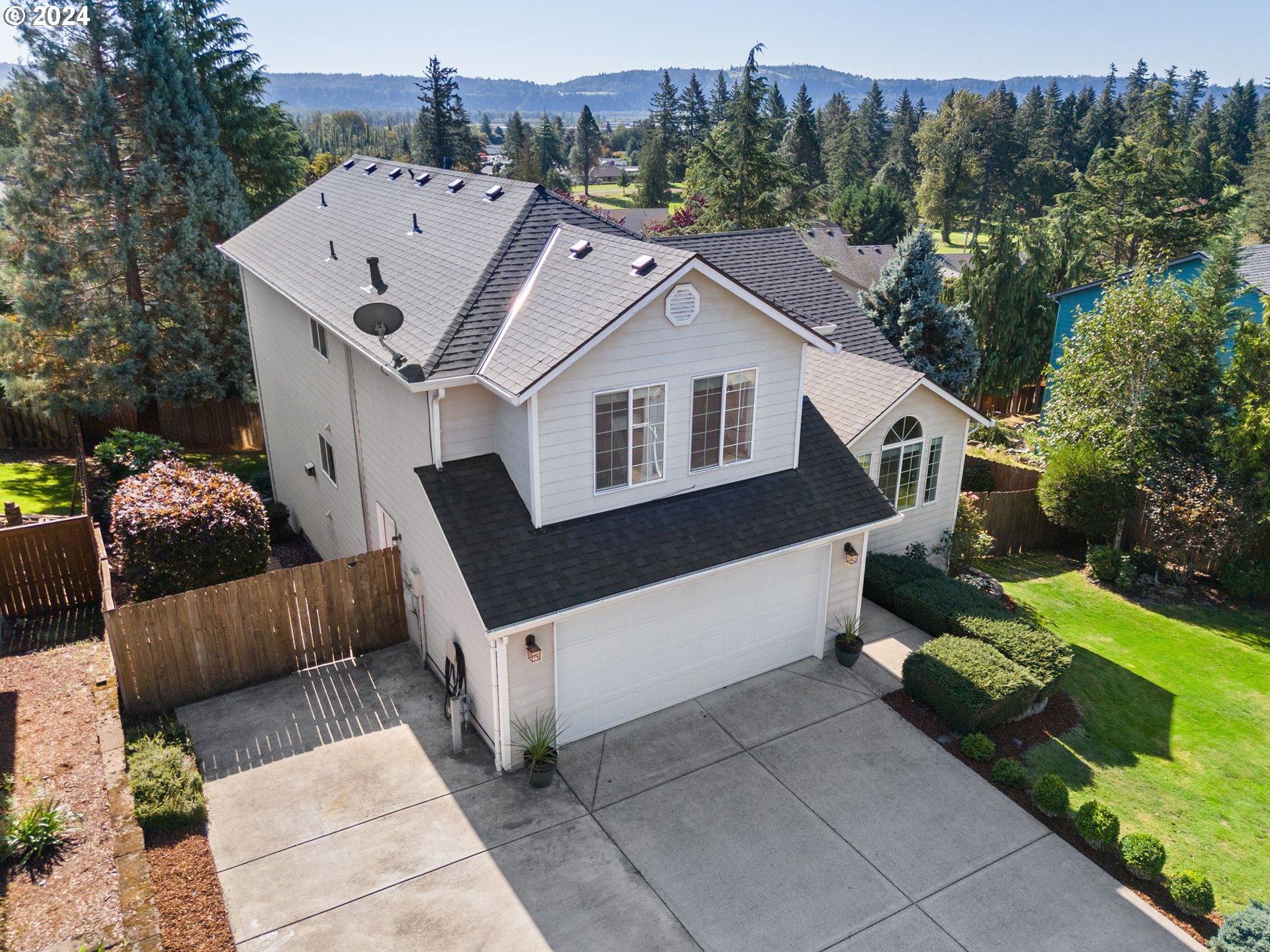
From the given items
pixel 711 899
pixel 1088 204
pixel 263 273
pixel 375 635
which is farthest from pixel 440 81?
pixel 711 899

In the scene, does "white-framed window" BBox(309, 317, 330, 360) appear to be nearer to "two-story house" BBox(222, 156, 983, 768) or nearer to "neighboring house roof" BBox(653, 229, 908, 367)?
"two-story house" BBox(222, 156, 983, 768)

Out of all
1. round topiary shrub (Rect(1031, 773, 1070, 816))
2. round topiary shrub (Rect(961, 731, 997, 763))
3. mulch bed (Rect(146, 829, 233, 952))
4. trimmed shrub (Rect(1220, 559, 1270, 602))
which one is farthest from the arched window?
mulch bed (Rect(146, 829, 233, 952))

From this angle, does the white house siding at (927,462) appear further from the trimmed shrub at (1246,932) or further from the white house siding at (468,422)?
the trimmed shrub at (1246,932)

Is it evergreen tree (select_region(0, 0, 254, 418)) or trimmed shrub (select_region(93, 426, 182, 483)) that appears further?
evergreen tree (select_region(0, 0, 254, 418))

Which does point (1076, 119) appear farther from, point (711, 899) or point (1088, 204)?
point (711, 899)

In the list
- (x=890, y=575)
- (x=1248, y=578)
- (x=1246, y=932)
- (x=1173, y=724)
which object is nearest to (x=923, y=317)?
(x=1248, y=578)
